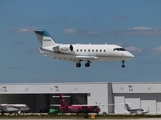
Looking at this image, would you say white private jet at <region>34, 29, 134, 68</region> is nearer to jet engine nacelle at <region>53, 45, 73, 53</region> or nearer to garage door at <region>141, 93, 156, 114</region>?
jet engine nacelle at <region>53, 45, 73, 53</region>

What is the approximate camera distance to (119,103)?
5650 inches

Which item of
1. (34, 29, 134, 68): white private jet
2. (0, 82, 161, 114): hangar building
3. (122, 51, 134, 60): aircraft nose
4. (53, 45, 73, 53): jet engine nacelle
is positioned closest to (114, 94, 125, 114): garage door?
(0, 82, 161, 114): hangar building

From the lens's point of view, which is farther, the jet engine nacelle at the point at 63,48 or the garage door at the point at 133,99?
the garage door at the point at 133,99

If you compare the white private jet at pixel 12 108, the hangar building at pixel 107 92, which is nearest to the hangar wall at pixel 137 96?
the hangar building at pixel 107 92

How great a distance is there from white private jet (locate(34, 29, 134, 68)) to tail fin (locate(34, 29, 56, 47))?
4.88 ft

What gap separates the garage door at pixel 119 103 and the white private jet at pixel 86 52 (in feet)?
95.4

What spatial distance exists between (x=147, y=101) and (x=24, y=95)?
31.4 meters

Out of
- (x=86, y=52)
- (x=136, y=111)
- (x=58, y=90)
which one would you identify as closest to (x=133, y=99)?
(x=136, y=111)

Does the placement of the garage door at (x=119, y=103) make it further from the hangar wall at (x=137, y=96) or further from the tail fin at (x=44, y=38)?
the tail fin at (x=44, y=38)

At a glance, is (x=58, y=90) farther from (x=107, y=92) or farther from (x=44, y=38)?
(x=44, y=38)

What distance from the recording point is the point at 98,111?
454 ft

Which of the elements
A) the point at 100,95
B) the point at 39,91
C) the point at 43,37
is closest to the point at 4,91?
the point at 39,91

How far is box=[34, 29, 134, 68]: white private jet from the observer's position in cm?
11375

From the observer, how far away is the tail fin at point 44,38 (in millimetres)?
119469
